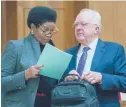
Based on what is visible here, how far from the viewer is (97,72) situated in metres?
3.50

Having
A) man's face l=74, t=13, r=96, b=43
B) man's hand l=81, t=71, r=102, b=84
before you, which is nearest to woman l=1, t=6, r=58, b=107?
man's face l=74, t=13, r=96, b=43

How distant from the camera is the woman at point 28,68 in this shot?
3.49 meters

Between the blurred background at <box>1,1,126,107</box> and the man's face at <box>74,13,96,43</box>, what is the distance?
5.04 ft

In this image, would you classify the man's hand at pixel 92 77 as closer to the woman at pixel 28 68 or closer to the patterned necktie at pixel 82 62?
the patterned necktie at pixel 82 62

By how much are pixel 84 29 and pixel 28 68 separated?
1.60 feet

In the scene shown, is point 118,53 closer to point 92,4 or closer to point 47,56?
point 47,56

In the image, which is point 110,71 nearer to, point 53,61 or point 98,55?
point 98,55

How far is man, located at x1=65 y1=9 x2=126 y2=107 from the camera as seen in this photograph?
352 centimetres

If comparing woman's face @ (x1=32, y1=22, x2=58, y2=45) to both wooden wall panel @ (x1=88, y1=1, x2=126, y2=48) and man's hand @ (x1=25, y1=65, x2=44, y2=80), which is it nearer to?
man's hand @ (x1=25, y1=65, x2=44, y2=80)

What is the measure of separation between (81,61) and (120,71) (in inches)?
11.1

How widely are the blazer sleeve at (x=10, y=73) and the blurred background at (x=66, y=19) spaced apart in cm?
169

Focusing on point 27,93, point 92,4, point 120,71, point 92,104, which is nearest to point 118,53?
point 120,71

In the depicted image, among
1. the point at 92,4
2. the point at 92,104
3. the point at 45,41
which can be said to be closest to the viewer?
the point at 92,104

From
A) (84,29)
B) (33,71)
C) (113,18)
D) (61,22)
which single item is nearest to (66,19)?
(61,22)
